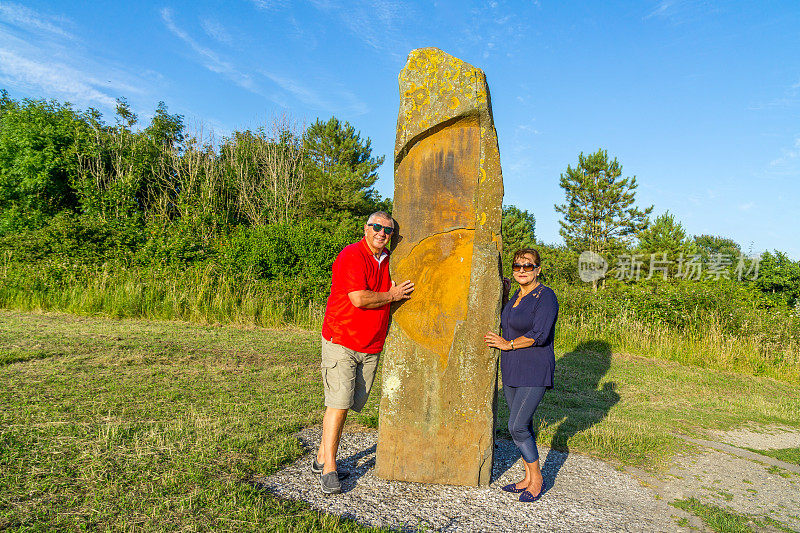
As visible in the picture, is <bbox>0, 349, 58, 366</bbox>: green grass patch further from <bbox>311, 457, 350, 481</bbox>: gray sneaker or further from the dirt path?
<bbox>311, 457, 350, 481</bbox>: gray sneaker

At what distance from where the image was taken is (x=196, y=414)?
4.84 meters

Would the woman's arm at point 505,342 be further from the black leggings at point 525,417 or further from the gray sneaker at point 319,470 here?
the gray sneaker at point 319,470

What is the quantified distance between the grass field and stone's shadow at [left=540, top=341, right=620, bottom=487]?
4 cm

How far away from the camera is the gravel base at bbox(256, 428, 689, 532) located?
324 cm

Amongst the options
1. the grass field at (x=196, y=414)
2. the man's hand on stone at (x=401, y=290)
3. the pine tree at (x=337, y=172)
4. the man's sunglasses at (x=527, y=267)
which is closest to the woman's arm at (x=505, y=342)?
the man's sunglasses at (x=527, y=267)

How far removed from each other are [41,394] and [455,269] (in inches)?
179

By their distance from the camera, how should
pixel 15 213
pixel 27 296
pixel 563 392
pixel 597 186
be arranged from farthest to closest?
pixel 597 186 < pixel 15 213 < pixel 27 296 < pixel 563 392

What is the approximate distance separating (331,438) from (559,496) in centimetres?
181

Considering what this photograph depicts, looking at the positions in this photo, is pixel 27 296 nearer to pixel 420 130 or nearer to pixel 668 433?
pixel 420 130

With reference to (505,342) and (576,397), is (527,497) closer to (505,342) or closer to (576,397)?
(505,342)

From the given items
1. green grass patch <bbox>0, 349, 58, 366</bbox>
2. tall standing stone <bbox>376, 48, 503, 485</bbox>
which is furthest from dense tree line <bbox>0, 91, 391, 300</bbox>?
tall standing stone <bbox>376, 48, 503, 485</bbox>

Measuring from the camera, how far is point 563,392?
7.57m

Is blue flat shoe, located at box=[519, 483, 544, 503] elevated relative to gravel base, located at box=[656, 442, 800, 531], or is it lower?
lower

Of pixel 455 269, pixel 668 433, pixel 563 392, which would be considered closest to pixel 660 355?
pixel 563 392
